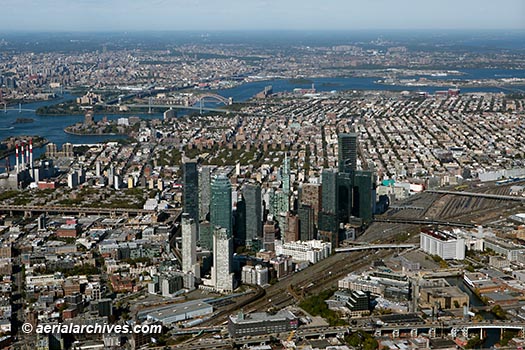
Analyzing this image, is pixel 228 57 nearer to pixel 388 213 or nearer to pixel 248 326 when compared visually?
pixel 388 213

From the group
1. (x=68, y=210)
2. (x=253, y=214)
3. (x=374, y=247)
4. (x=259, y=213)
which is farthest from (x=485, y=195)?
(x=68, y=210)

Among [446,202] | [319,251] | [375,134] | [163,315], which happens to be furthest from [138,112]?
[163,315]

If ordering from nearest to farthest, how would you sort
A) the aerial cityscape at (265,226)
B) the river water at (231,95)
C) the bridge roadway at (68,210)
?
1. the aerial cityscape at (265,226)
2. the bridge roadway at (68,210)
3. the river water at (231,95)

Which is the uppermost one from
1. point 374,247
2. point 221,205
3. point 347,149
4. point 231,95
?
point 347,149

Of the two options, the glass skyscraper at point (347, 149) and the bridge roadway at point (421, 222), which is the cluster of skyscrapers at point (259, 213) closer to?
the glass skyscraper at point (347, 149)

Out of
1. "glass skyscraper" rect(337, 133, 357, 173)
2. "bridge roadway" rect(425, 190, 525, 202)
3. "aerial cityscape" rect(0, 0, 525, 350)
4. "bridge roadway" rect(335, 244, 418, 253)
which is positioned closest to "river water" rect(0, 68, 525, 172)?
"aerial cityscape" rect(0, 0, 525, 350)

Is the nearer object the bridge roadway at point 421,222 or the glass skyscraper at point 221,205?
the glass skyscraper at point 221,205

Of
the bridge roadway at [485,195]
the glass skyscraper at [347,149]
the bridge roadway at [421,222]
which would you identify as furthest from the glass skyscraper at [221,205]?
the bridge roadway at [485,195]

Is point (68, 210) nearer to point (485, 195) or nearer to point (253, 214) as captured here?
point (253, 214)
